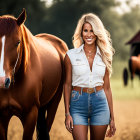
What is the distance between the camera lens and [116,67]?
37.8 meters

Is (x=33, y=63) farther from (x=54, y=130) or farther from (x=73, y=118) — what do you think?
(x=54, y=130)

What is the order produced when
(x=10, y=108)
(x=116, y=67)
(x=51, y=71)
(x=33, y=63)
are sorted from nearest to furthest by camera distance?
(x=10, y=108) → (x=33, y=63) → (x=51, y=71) → (x=116, y=67)

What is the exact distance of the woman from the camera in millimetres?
3553

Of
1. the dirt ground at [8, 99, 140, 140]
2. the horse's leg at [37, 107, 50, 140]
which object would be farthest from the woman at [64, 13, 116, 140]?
the dirt ground at [8, 99, 140, 140]

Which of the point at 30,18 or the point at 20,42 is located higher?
the point at 20,42

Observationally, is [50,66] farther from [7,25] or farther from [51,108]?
[7,25]

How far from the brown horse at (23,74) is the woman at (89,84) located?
58cm

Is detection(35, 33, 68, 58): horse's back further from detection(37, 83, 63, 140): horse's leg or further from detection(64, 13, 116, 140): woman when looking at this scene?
detection(64, 13, 116, 140): woman

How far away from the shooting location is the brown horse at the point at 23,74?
3418 millimetres

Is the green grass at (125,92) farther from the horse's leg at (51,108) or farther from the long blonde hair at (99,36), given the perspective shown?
the long blonde hair at (99,36)

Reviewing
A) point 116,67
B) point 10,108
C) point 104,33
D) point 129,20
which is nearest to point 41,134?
point 10,108

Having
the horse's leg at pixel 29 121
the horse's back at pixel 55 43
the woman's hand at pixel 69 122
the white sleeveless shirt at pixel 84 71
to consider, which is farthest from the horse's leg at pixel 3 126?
the horse's back at pixel 55 43

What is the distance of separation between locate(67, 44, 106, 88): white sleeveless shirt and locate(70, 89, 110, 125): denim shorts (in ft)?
0.39

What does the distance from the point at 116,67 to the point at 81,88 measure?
34604 mm
